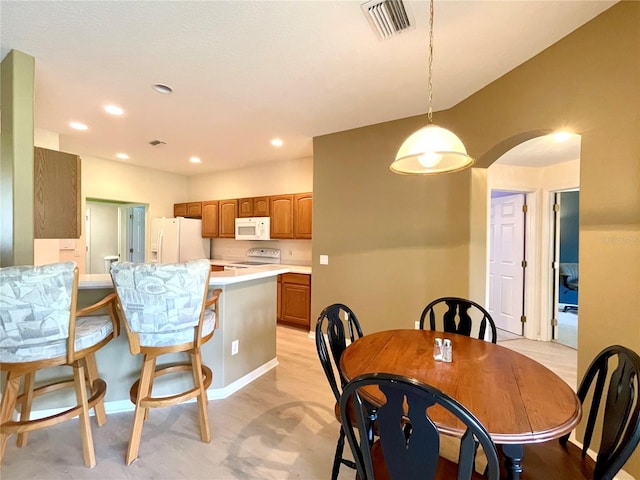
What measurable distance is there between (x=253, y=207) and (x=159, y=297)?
3.60 metres

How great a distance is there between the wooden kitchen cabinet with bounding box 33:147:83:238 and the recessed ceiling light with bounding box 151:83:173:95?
90cm

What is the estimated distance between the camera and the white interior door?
13.6ft

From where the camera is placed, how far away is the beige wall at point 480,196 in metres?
1.61

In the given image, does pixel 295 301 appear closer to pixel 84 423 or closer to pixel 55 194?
pixel 84 423

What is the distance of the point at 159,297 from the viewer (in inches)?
67.1

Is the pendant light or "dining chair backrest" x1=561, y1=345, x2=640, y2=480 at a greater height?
the pendant light

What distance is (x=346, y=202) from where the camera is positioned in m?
3.64

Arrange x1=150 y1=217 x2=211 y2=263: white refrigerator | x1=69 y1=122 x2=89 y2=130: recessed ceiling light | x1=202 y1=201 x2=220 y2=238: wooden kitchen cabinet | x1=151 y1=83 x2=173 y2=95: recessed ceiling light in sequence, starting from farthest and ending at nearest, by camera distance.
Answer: x1=202 y1=201 x2=220 y2=238: wooden kitchen cabinet, x1=150 y1=217 x2=211 y2=263: white refrigerator, x1=69 y1=122 x2=89 y2=130: recessed ceiling light, x1=151 y1=83 x2=173 y2=95: recessed ceiling light

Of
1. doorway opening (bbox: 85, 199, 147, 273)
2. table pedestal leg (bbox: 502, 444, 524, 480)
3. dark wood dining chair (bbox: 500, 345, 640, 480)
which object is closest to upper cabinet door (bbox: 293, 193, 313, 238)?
doorway opening (bbox: 85, 199, 147, 273)

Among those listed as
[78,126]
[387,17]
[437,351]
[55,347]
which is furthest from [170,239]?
[437,351]

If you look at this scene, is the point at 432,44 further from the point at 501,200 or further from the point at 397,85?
the point at 501,200

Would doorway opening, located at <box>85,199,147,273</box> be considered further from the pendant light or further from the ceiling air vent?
the pendant light

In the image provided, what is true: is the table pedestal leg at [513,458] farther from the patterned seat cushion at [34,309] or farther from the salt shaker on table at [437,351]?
the patterned seat cushion at [34,309]

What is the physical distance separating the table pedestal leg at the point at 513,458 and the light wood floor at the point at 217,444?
1027mm
